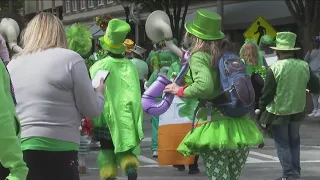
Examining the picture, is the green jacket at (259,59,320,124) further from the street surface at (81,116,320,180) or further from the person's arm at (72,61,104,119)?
the person's arm at (72,61,104,119)

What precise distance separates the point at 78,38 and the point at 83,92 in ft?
13.0

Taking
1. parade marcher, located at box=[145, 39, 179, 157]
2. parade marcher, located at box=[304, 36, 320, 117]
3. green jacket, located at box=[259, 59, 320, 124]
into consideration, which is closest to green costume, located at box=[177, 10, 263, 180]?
green jacket, located at box=[259, 59, 320, 124]

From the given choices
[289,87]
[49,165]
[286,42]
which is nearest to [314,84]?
[289,87]

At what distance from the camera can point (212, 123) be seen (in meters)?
6.14

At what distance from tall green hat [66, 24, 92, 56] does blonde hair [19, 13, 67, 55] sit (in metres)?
3.74

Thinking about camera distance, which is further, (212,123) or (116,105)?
(116,105)

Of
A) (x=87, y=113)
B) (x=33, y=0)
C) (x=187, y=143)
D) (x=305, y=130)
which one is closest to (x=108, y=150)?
(x=187, y=143)

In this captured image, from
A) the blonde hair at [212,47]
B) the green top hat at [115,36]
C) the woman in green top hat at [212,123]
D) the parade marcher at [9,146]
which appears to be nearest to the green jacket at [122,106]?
the green top hat at [115,36]

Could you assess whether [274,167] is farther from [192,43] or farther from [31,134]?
[31,134]

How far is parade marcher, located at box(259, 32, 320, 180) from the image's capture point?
27.7 ft

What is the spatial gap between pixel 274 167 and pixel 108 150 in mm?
3315

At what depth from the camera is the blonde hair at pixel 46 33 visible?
4547mm

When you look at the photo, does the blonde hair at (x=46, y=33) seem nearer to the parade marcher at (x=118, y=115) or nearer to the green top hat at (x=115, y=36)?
the parade marcher at (x=118, y=115)

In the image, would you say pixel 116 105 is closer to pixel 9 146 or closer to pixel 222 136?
pixel 222 136
